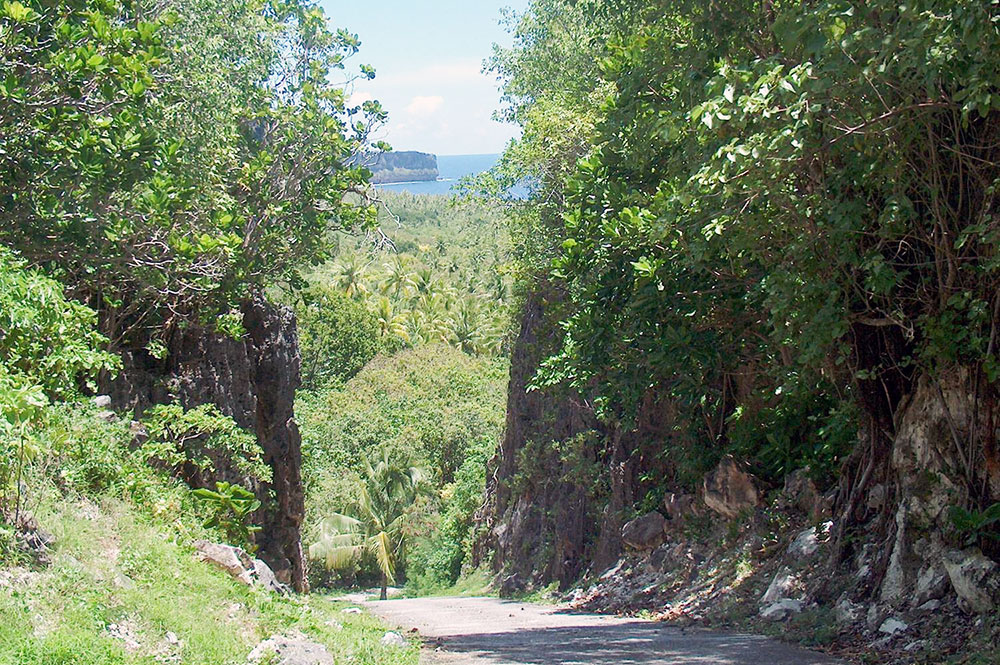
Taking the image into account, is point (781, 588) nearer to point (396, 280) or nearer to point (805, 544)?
point (805, 544)

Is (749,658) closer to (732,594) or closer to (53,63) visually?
(732,594)

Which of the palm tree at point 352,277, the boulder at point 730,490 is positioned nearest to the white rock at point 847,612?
the boulder at point 730,490

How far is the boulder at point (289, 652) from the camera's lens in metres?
7.60

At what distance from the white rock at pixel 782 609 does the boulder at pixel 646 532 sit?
21.5 ft

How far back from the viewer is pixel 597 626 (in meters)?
13.4

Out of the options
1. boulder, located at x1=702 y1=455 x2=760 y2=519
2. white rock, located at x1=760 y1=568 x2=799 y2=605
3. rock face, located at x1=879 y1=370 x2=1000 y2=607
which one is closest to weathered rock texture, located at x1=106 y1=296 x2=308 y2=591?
boulder, located at x1=702 y1=455 x2=760 y2=519

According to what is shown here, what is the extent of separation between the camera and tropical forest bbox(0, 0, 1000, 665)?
27.8 feet

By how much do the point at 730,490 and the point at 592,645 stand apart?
626 cm

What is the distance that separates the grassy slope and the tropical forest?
4 centimetres

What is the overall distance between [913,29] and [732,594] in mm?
8184

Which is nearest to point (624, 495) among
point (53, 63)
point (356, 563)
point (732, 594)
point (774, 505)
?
point (774, 505)

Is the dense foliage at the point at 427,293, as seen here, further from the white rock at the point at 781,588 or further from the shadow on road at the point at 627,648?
the shadow on road at the point at 627,648

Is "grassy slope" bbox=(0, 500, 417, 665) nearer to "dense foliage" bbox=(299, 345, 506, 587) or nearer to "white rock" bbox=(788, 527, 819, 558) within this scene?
"white rock" bbox=(788, 527, 819, 558)

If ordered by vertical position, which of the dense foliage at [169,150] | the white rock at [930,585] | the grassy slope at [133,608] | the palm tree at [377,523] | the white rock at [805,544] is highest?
the dense foliage at [169,150]
